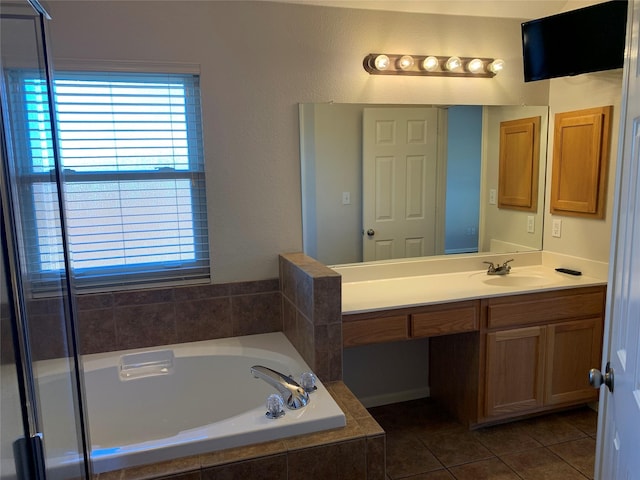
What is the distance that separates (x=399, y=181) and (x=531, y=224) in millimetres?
1019

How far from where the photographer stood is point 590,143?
2865 mm

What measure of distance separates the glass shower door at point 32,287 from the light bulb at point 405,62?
1.92 metres

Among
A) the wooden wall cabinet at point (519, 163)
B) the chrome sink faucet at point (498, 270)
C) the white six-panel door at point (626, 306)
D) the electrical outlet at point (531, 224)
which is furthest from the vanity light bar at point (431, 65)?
the white six-panel door at point (626, 306)

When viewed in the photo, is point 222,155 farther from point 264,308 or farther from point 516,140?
point 516,140

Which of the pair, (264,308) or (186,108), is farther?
(264,308)

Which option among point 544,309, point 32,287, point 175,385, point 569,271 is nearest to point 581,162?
point 569,271

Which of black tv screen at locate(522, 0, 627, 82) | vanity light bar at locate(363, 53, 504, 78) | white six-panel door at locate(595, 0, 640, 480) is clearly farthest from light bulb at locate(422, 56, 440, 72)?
white six-panel door at locate(595, 0, 640, 480)

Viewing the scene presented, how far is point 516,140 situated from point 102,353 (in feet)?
9.10

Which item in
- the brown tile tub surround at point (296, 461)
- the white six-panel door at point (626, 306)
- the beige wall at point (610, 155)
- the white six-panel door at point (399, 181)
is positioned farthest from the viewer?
the white six-panel door at point (399, 181)

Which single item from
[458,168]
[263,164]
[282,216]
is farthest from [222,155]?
[458,168]

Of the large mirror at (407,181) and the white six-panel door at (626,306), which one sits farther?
the large mirror at (407,181)

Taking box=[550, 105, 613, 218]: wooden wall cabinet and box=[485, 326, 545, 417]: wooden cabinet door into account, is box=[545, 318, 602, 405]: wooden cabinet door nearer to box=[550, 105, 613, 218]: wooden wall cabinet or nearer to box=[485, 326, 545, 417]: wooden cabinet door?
box=[485, 326, 545, 417]: wooden cabinet door

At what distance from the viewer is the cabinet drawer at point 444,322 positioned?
253 cm

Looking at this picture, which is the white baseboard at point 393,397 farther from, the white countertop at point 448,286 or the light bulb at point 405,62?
the light bulb at point 405,62
